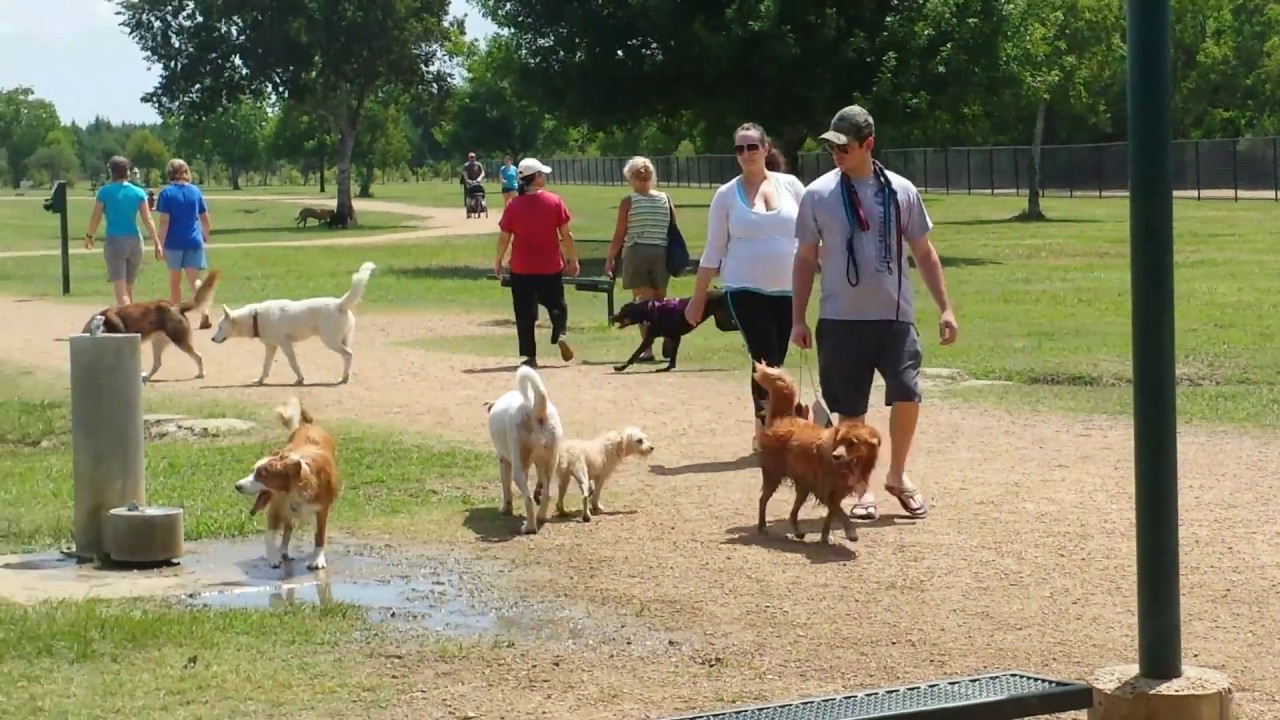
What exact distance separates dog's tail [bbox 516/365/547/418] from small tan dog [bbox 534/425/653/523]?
0.40 meters

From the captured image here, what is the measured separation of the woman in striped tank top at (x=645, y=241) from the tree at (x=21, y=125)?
474 feet

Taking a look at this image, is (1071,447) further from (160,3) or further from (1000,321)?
(160,3)

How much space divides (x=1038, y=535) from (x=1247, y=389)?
18.7 ft

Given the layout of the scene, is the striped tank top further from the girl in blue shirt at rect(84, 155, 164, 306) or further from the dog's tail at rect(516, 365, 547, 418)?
the dog's tail at rect(516, 365, 547, 418)

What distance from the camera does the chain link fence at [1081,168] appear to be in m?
55.7

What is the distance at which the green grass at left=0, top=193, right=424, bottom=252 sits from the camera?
43406 mm

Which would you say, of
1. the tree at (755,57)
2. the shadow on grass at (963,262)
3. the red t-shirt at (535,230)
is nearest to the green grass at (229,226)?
the tree at (755,57)

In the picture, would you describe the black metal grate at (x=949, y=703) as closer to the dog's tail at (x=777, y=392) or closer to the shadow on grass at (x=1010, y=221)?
the dog's tail at (x=777, y=392)

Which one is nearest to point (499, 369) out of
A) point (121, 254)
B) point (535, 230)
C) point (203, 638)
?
point (535, 230)

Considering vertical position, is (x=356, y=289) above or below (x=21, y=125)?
below

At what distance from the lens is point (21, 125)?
159 m

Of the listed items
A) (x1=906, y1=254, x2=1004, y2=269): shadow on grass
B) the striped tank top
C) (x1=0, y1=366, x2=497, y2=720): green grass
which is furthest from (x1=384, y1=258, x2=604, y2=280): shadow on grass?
(x1=0, y1=366, x2=497, y2=720): green grass

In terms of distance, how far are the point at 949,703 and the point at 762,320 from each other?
5602 millimetres

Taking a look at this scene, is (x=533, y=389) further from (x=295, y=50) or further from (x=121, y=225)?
(x=295, y=50)
